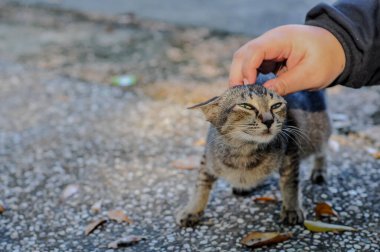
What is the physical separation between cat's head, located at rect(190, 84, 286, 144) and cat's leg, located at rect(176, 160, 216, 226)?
43 centimetres

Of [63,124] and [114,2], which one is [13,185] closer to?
[63,124]

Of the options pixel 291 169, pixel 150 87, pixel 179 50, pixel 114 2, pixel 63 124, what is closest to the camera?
pixel 291 169

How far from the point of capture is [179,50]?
5773mm

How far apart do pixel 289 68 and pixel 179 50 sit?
3258mm

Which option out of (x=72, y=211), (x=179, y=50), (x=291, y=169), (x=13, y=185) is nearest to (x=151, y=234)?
(x=72, y=211)

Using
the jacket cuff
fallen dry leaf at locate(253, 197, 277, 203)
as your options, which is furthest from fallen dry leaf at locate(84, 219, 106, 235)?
the jacket cuff

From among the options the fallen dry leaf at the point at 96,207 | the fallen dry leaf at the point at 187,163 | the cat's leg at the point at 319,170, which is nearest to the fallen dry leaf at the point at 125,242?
the fallen dry leaf at the point at 96,207

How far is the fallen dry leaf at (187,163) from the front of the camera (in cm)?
369

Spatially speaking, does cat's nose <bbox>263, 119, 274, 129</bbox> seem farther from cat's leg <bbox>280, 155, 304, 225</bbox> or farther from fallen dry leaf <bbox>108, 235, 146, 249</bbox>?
fallen dry leaf <bbox>108, 235, 146, 249</bbox>

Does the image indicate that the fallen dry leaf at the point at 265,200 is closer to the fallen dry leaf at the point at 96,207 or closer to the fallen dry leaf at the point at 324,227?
the fallen dry leaf at the point at 324,227

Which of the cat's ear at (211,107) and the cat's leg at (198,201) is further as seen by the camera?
the cat's leg at (198,201)

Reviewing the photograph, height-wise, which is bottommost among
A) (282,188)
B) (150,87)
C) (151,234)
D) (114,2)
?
(151,234)

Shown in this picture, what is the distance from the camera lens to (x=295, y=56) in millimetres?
2568

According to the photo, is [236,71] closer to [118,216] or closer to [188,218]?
[188,218]
